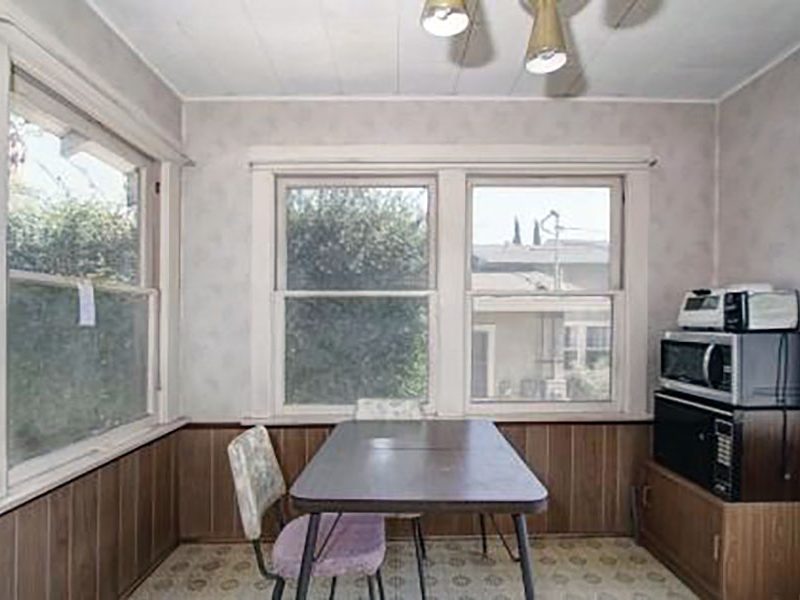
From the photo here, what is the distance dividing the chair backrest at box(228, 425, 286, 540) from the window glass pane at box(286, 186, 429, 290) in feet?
4.18

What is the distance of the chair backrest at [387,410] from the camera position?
3.79 m

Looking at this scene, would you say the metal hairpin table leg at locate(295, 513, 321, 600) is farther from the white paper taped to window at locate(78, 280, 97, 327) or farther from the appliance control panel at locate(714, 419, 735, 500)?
the appliance control panel at locate(714, 419, 735, 500)

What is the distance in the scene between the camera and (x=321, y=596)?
324 cm

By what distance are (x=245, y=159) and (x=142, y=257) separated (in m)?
0.84

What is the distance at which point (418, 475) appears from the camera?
242 centimetres

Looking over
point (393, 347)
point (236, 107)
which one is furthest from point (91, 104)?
point (393, 347)

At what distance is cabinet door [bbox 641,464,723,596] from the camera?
3115 mm

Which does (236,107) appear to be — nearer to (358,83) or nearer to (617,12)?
(358,83)

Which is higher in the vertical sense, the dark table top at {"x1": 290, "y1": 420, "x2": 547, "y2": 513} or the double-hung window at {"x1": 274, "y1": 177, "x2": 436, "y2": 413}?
the double-hung window at {"x1": 274, "y1": 177, "x2": 436, "y2": 413}

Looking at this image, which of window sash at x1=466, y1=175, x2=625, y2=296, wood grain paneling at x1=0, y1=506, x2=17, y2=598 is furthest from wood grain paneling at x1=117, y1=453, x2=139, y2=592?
window sash at x1=466, y1=175, x2=625, y2=296

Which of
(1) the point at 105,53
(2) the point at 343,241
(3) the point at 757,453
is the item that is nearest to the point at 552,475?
(3) the point at 757,453

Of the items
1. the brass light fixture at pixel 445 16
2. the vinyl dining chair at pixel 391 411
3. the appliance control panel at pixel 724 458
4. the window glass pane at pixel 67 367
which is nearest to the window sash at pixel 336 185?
the vinyl dining chair at pixel 391 411

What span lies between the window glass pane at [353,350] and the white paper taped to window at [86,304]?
130cm

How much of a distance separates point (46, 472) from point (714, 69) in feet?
11.6
